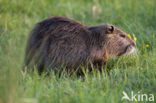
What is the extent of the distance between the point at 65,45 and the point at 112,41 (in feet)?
2.80

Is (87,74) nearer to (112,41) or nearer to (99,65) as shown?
(99,65)

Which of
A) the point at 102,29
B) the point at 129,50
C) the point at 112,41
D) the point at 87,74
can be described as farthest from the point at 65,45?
the point at 129,50

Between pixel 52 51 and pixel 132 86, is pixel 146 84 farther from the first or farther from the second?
pixel 52 51

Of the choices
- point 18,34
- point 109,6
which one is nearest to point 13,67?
point 18,34

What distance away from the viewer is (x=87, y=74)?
3312mm

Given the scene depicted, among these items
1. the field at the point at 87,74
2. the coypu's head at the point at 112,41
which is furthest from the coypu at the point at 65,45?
the field at the point at 87,74

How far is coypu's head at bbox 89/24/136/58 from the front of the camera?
4031 millimetres

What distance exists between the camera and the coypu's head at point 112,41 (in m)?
4.03

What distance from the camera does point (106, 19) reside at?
5.85m

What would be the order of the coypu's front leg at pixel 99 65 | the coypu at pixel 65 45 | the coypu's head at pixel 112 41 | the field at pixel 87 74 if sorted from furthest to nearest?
the coypu's head at pixel 112 41 < the coypu's front leg at pixel 99 65 < the coypu at pixel 65 45 < the field at pixel 87 74

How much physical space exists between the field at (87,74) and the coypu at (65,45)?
0.20 m

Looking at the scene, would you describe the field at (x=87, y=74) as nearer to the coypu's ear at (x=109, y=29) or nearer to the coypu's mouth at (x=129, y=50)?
the coypu's mouth at (x=129, y=50)

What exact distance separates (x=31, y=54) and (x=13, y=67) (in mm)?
1341

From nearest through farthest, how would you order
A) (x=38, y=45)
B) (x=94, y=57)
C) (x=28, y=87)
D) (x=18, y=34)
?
(x=28, y=87) → (x=38, y=45) → (x=94, y=57) → (x=18, y=34)
